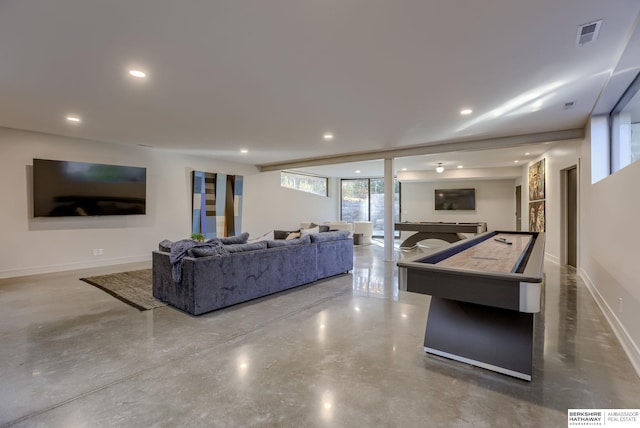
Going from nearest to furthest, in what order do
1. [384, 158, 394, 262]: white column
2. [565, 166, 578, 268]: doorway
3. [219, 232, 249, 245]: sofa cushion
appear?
[219, 232, 249, 245]: sofa cushion < [565, 166, 578, 268]: doorway < [384, 158, 394, 262]: white column

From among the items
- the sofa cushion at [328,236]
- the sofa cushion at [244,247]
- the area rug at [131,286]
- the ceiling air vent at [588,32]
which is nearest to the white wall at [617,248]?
the ceiling air vent at [588,32]

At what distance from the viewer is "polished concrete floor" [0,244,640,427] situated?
188 cm

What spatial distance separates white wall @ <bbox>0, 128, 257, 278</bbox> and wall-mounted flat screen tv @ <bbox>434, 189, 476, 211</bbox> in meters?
8.06

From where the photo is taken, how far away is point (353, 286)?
4953 mm

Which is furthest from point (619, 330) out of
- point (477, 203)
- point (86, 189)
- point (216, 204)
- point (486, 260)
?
point (477, 203)

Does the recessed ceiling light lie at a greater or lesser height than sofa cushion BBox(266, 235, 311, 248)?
greater

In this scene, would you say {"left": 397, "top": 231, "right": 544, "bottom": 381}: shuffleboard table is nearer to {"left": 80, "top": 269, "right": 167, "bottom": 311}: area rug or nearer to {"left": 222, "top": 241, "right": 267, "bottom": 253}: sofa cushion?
{"left": 222, "top": 241, "right": 267, "bottom": 253}: sofa cushion

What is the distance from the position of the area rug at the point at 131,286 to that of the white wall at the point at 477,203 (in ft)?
30.6

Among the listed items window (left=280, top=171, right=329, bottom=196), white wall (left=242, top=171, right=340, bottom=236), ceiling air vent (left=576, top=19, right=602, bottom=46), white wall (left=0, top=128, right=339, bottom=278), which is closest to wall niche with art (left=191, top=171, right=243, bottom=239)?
white wall (left=0, top=128, right=339, bottom=278)

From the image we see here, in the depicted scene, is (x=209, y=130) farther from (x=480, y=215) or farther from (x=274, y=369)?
(x=480, y=215)

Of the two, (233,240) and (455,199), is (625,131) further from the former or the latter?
(455,199)

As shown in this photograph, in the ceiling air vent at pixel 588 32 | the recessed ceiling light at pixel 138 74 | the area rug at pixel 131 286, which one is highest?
the recessed ceiling light at pixel 138 74

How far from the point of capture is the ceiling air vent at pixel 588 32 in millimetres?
2252

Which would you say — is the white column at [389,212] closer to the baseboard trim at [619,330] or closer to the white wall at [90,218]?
the baseboard trim at [619,330]
